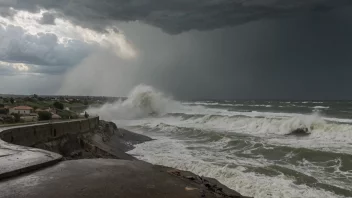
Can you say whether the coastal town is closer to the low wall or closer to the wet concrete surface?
the low wall

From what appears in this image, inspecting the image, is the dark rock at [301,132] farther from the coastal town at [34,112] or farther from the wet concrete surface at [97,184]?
the wet concrete surface at [97,184]

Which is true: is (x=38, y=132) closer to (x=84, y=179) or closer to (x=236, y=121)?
(x=84, y=179)

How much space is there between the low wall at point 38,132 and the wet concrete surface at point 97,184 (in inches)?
259

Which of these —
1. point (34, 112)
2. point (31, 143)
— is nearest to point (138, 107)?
point (34, 112)

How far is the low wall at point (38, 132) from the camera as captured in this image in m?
13.5

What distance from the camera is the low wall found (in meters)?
13.5

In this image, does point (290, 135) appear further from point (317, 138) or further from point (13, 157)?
point (13, 157)

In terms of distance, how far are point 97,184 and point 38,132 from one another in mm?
9922

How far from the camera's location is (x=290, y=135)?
25453mm

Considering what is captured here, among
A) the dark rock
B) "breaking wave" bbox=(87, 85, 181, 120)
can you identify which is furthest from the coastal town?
the dark rock

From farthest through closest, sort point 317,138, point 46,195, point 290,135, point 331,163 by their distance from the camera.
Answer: point 290,135 → point 317,138 → point 331,163 → point 46,195

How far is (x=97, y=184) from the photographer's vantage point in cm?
665

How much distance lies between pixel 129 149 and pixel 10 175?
12.6 meters

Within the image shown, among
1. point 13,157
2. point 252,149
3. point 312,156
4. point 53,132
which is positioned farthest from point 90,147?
point 312,156
